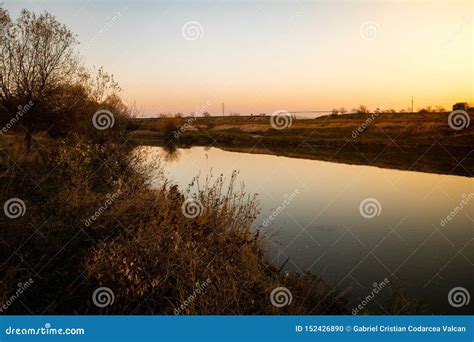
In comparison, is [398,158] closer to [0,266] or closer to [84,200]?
[84,200]

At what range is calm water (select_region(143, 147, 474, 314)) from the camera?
28.1 ft

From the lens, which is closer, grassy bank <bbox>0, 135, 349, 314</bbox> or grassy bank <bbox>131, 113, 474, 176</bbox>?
grassy bank <bbox>0, 135, 349, 314</bbox>

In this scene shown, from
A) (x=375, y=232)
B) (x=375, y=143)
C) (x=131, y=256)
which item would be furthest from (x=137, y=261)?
(x=375, y=143)

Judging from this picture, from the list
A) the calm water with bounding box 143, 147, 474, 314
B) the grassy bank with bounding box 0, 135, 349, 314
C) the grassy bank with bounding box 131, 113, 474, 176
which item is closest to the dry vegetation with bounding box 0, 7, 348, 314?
the grassy bank with bounding box 0, 135, 349, 314

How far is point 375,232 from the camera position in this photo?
1156cm

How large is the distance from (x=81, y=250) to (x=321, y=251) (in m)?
5.21

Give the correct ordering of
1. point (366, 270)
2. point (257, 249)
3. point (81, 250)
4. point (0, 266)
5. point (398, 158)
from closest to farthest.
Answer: point (0, 266), point (81, 250), point (257, 249), point (366, 270), point (398, 158)

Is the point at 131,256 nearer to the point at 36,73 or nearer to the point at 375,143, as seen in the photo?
the point at 36,73

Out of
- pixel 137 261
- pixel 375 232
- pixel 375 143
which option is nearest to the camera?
pixel 137 261

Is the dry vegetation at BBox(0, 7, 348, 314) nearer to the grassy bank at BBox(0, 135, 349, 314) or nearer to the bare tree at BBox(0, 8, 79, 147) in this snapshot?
the grassy bank at BBox(0, 135, 349, 314)

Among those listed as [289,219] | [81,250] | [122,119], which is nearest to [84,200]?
[81,250]

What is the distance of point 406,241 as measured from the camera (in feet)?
35.4

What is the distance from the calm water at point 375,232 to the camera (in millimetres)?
8578

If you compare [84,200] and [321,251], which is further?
[321,251]
